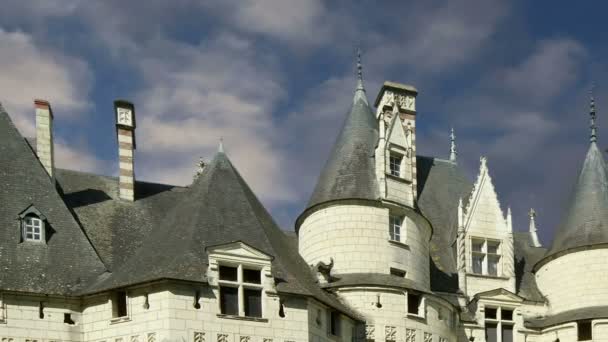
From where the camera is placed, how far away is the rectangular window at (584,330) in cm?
3853

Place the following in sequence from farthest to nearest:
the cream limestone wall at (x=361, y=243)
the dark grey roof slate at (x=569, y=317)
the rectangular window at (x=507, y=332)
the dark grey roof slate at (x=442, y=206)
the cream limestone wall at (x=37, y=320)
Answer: the dark grey roof slate at (x=442, y=206) → the rectangular window at (x=507, y=332) → the dark grey roof slate at (x=569, y=317) → the cream limestone wall at (x=361, y=243) → the cream limestone wall at (x=37, y=320)

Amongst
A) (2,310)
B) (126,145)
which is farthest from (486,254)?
(2,310)

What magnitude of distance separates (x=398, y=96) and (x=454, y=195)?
4008 mm

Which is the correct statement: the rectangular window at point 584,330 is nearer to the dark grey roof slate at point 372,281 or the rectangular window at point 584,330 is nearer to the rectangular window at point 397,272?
the dark grey roof slate at point 372,281

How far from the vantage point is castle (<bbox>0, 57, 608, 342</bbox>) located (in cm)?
3209

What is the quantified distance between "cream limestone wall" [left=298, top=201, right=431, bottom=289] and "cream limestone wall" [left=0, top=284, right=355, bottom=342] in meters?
3.60

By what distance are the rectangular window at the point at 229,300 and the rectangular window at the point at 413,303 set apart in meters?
6.25

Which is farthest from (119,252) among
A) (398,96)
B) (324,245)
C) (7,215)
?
(398,96)

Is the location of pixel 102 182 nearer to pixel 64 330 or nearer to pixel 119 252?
pixel 119 252

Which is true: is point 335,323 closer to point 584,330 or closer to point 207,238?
point 207,238

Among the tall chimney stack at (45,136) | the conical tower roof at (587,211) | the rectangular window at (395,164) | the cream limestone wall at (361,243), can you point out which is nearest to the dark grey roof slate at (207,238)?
the cream limestone wall at (361,243)

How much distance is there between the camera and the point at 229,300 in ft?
105

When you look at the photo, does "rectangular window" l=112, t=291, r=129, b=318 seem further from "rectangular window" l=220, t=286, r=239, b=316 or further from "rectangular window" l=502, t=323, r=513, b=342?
"rectangular window" l=502, t=323, r=513, b=342

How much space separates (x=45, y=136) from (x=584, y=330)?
17655 mm
